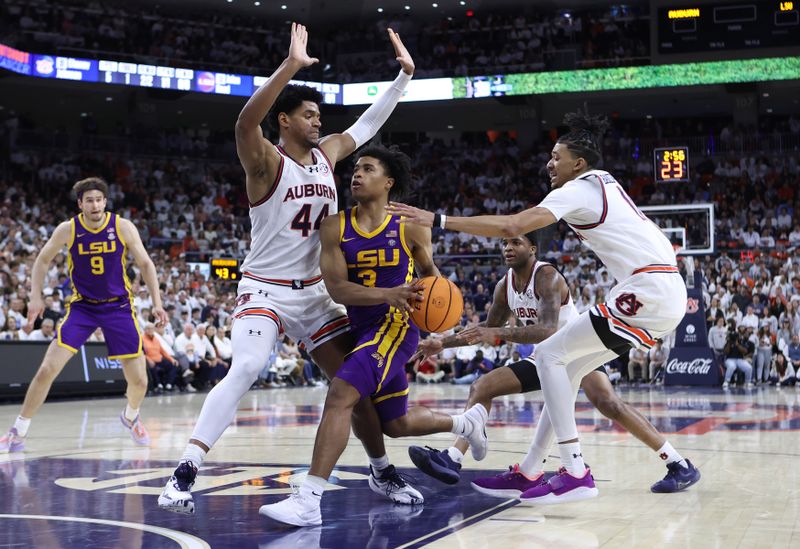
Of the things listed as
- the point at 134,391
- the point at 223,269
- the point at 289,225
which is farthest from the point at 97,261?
the point at 223,269

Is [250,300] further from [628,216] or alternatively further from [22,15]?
[22,15]

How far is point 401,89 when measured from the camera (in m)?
6.23

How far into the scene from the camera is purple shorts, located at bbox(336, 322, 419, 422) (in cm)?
484

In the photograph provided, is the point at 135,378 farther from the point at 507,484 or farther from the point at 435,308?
the point at 435,308

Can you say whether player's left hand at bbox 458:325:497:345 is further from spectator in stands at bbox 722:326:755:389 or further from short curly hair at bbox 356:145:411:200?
spectator in stands at bbox 722:326:755:389

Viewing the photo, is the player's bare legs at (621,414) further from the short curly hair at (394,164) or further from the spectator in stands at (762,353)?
the spectator in stands at (762,353)

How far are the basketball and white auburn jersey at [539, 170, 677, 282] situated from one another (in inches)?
31.4

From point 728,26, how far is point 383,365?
78.6 feet

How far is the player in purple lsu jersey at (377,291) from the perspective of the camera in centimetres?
481

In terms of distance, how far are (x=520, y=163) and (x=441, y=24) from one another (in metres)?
6.01

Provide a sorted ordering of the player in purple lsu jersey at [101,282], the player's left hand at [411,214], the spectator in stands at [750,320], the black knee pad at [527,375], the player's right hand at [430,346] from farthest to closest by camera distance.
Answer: the spectator in stands at [750,320] → the player in purple lsu jersey at [101,282] → the black knee pad at [527,375] → the player's right hand at [430,346] → the player's left hand at [411,214]

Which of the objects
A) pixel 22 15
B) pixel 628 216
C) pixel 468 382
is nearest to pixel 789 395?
pixel 468 382

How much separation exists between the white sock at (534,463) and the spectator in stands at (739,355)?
504 inches

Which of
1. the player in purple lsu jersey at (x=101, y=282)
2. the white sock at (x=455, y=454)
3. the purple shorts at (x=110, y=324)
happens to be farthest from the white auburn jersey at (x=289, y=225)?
the purple shorts at (x=110, y=324)
